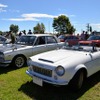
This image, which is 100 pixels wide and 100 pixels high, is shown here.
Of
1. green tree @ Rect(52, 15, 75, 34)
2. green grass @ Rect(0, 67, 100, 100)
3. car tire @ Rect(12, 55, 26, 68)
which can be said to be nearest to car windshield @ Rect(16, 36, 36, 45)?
car tire @ Rect(12, 55, 26, 68)

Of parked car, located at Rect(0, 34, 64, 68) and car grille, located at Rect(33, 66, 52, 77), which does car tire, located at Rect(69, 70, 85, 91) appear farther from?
parked car, located at Rect(0, 34, 64, 68)

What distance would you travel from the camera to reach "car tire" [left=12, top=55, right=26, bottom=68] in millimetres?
7609

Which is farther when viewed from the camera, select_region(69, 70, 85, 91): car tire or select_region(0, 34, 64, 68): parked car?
select_region(0, 34, 64, 68): parked car

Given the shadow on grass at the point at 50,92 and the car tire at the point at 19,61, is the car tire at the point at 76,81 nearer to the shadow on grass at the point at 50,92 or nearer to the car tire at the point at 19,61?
the shadow on grass at the point at 50,92

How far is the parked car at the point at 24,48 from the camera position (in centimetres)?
732

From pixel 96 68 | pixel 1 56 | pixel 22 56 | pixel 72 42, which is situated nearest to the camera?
pixel 96 68

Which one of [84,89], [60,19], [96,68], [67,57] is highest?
[60,19]

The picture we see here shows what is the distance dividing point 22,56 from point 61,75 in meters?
3.72

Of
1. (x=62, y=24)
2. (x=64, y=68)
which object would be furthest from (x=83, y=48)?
(x=62, y=24)

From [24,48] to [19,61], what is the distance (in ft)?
2.08

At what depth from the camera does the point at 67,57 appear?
203 inches

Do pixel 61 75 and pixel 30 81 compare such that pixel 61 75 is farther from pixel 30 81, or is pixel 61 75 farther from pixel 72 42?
pixel 72 42

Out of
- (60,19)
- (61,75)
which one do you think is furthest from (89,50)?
(60,19)

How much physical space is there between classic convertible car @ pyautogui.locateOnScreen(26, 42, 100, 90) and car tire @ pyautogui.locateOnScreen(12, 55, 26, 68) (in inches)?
94.5
